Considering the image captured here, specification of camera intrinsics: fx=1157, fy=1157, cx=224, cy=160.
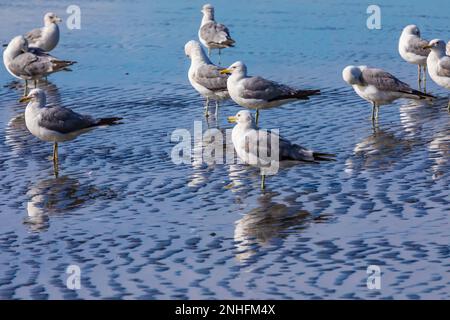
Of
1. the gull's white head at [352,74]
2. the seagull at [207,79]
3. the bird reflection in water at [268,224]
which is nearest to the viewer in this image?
the bird reflection in water at [268,224]

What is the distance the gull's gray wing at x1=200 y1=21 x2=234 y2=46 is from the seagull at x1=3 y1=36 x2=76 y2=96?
4.53m

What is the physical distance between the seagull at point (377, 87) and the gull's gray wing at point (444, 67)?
4.35 feet

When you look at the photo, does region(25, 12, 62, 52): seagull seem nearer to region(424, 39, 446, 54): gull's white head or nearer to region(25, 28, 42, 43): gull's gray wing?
region(25, 28, 42, 43): gull's gray wing

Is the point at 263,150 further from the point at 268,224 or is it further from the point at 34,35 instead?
the point at 34,35

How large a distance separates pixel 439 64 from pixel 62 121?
815 centimetres

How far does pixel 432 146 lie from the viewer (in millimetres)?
18688

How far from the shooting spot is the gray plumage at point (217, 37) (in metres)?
27.8

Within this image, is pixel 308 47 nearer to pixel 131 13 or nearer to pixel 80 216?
pixel 131 13

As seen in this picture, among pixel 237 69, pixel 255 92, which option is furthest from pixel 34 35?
pixel 255 92

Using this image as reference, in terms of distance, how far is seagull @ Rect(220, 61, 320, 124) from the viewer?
20391 millimetres

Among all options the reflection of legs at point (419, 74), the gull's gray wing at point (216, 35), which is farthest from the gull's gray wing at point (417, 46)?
the gull's gray wing at point (216, 35)

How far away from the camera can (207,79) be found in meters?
21.6

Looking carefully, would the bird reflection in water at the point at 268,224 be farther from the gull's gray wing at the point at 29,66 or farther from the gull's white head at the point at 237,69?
the gull's gray wing at the point at 29,66
